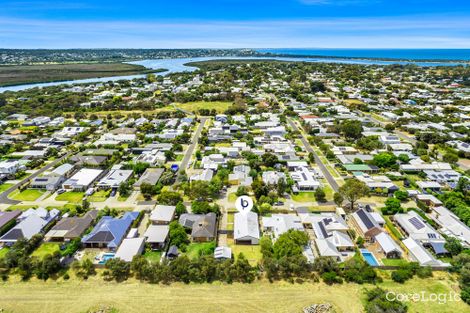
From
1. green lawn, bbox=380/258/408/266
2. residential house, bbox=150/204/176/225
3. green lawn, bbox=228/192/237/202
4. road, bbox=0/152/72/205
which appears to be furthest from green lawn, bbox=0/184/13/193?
green lawn, bbox=380/258/408/266

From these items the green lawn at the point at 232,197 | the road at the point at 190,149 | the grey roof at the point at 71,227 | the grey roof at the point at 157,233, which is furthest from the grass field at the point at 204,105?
the grey roof at the point at 157,233

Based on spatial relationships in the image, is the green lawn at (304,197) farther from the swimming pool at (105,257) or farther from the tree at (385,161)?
the swimming pool at (105,257)

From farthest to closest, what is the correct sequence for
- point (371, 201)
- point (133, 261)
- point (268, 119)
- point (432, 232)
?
1. point (268, 119)
2. point (371, 201)
3. point (432, 232)
4. point (133, 261)

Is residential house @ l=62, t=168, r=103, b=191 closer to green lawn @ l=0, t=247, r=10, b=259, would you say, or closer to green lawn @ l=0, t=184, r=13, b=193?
green lawn @ l=0, t=184, r=13, b=193

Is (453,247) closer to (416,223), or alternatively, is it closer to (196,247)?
(416,223)

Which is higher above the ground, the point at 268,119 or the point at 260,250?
the point at 268,119

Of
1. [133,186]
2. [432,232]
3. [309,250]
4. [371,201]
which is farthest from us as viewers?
[133,186]

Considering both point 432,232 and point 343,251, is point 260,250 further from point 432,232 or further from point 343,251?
point 432,232

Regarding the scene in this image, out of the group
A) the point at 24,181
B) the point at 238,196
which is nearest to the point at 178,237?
the point at 238,196

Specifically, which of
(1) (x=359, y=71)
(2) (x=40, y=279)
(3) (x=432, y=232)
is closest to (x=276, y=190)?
(3) (x=432, y=232)
